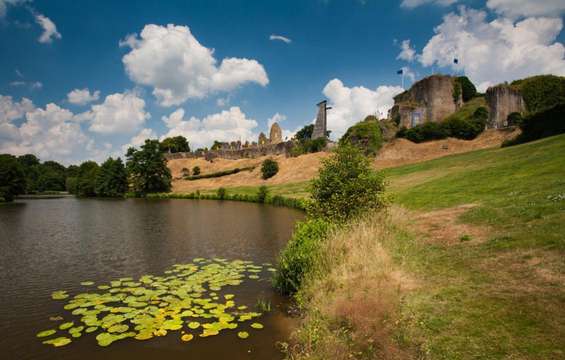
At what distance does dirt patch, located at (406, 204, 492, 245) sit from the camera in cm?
1163

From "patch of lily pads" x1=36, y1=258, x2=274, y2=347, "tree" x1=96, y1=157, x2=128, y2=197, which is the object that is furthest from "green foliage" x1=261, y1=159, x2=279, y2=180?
"patch of lily pads" x1=36, y1=258, x2=274, y2=347

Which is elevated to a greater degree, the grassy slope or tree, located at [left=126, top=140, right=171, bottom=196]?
tree, located at [left=126, top=140, right=171, bottom=196]

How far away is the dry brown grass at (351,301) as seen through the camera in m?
6.30

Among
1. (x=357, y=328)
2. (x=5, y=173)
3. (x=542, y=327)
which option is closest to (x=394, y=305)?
(x=357, y=328)

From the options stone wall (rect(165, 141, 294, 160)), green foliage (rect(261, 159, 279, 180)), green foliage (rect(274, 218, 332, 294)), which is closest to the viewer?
green foliage (rect(274, 218, 332, 294))

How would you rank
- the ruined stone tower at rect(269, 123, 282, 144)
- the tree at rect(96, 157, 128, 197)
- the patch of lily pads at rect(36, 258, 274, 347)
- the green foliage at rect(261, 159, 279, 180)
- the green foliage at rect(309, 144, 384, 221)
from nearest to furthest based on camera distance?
the patch of lily pads at rect(36, 258, 274, 347)
the green foliage at rect(309, 144, 384, 221)
the green foliage at rect(261, 159, 279, 180)
the tree at rect(96, 157, 128, 197)
the ruined stone tower at rect(269, 123, 282, 144)

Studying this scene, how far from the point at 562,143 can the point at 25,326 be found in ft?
104

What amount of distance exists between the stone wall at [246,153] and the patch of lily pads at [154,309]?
6543cm

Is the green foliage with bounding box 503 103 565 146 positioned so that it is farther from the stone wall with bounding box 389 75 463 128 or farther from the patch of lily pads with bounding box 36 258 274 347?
the patch of lily pads with bounding box 36 258 274 347

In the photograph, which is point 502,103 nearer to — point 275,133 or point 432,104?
point 432,104

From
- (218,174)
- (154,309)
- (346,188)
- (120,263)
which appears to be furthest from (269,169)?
(154,309)

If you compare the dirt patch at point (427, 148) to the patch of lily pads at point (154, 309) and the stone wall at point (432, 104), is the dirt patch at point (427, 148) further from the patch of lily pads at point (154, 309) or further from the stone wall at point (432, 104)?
the patch of lily pads at point (154, 309)

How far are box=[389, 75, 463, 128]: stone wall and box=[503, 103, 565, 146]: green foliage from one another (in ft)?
91.9

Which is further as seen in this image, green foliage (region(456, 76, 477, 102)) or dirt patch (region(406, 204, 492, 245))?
green foliage (region(456, 76, 477, 102))
